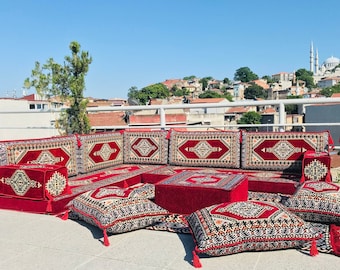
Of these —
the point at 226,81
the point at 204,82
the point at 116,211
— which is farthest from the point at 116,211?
the point at 204,82

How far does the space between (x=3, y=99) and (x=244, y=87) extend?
8043 cm

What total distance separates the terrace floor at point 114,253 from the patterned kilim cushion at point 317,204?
1.32 ft

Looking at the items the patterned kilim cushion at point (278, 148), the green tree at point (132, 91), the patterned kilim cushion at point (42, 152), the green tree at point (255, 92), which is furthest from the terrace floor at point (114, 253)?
the green tree at point (255, 92)

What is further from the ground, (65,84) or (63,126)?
(65,84)

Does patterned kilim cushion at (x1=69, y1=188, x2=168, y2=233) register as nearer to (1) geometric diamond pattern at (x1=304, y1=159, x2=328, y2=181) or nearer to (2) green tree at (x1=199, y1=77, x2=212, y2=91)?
(1) geometric diamond pattern at (x1=304, y1=159, x2=328, y2=181)

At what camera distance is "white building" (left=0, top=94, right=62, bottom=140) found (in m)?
4.96

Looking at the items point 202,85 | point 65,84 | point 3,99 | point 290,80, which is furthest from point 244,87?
point 65,84

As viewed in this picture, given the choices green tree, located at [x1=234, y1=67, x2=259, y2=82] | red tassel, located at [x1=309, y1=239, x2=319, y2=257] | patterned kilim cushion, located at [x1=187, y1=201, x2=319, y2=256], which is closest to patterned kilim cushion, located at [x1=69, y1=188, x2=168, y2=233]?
patterned kilim cushion, located at [x1=187, y1=201, x2=319, y2=256]

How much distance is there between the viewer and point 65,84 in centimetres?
598

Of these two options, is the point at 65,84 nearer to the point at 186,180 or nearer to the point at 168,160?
the point at 168,160

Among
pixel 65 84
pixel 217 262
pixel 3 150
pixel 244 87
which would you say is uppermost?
pixel 244 87

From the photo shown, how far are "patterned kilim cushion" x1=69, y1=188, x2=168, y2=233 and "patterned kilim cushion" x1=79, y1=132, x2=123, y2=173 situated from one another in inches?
51.5

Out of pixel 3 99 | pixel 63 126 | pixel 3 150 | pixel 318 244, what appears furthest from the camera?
pixel 3 99

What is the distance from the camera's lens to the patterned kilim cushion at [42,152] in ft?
10.2
